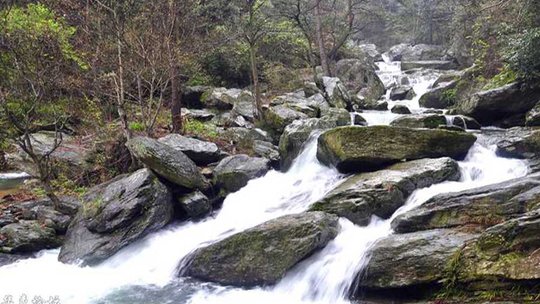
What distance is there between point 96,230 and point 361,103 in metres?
12.8

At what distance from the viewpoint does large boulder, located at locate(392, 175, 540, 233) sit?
5793 mm

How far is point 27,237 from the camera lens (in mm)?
8406

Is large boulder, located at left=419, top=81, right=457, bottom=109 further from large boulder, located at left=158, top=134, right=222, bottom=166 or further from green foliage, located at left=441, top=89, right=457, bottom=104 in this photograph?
large boulder, located at left=158, top=134, right=222, bottom=166

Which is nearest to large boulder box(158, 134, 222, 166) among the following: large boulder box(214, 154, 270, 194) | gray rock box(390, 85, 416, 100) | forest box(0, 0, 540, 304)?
forest box(0, 0, 540, 304)

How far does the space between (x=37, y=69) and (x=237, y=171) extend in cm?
541

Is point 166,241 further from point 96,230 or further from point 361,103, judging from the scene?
point 361,103

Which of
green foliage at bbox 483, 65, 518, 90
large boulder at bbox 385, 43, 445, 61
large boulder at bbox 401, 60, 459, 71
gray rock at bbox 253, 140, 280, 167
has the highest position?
large boulder at bbox 385, 43, 445, 61

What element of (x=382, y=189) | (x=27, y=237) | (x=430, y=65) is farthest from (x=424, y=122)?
(x=430, y=65)

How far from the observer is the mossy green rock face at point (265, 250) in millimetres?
6617

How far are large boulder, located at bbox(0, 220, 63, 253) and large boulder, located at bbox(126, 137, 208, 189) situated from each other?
2308 mm

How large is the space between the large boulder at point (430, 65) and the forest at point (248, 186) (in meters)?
9.74

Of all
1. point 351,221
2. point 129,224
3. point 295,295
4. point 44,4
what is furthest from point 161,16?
point 295,295

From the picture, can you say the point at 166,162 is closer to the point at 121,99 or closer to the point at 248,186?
the point at 248,186

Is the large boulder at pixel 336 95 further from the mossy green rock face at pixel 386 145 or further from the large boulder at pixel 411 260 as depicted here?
the large boulder at pixel 411 260
